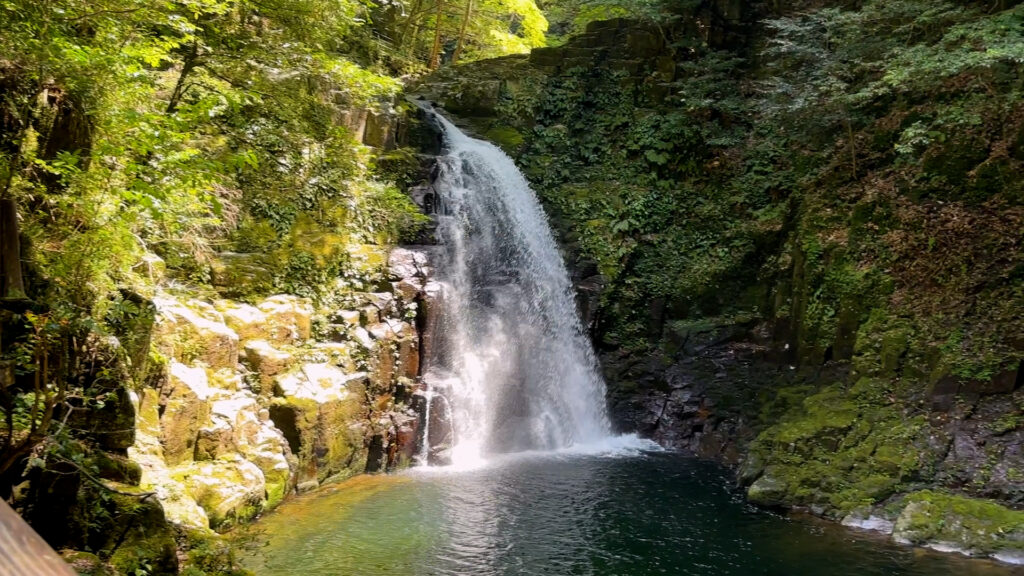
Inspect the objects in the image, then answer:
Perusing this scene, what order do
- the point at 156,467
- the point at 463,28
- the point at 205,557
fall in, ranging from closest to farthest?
the point at 205,557 < the point at 156,467 < the point at 463,28

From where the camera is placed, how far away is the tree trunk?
13.7ft

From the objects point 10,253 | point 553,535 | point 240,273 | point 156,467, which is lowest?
point 553,535

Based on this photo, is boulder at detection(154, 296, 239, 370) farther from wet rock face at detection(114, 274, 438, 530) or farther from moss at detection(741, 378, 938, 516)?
moss at detection(741, 378, 938, 516)

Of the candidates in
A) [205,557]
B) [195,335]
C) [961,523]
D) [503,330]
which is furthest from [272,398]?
[961,523]

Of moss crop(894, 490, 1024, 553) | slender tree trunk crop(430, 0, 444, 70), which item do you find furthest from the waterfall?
slender tree trunk crop(430, 0, 444, 70)

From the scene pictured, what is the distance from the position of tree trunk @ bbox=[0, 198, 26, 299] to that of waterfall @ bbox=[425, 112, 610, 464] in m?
8.07

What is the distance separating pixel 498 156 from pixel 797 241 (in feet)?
25.2

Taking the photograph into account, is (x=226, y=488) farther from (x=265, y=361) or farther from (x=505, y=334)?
(x=505, y=334)

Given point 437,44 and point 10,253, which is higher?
point 437,44

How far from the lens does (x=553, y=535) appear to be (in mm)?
8406

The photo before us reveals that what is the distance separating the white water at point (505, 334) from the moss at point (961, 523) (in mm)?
5387

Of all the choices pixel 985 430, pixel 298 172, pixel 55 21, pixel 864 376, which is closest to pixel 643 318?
pixel 864 376

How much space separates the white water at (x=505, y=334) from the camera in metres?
12.5

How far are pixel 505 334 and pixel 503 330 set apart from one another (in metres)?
0.09
